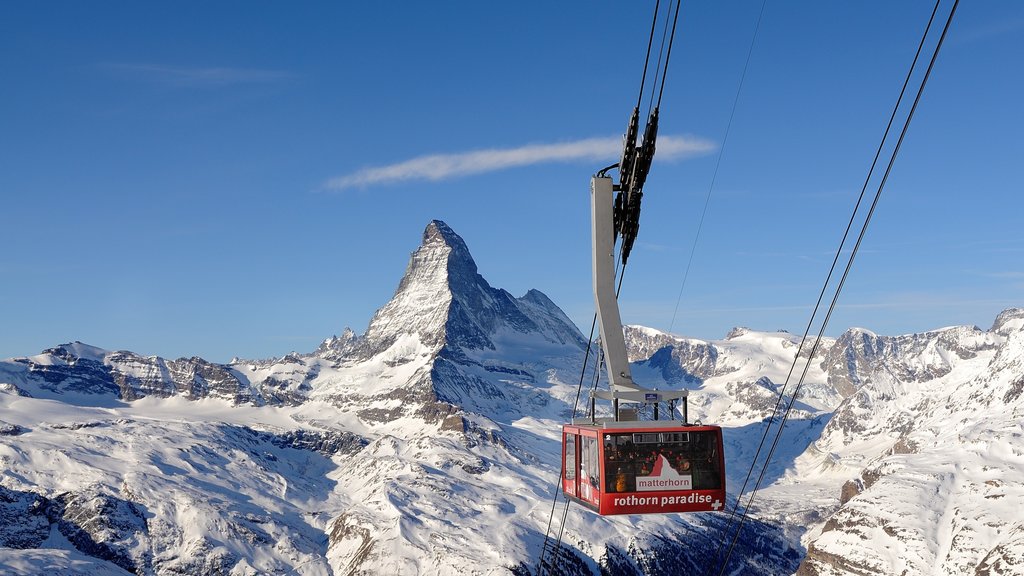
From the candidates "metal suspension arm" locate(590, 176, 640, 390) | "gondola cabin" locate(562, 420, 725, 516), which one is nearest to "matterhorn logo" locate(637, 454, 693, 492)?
"gondola cabin" locate(562, 420, 725, 516)

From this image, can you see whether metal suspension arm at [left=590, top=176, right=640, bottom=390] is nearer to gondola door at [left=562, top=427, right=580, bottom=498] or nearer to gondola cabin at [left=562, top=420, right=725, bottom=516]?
gondola cabin at [left=562, top=420, right=725, bottom=516]

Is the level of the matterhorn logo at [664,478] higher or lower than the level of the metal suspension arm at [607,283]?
lower

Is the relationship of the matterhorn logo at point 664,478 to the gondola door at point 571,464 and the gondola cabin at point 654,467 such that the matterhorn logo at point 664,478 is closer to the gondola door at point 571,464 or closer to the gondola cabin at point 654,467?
the gondola cabin at point 654,467

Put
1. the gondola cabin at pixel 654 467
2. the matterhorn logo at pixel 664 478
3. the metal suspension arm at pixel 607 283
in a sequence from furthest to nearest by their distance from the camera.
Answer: the matterhorn logo at pixel 664 478
the gondola cabin at pixel 654 467
the metal suspension arm at pixel 607 283

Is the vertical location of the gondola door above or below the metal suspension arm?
below

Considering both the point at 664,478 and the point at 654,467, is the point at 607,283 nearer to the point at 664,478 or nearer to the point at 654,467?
the point at 654,467

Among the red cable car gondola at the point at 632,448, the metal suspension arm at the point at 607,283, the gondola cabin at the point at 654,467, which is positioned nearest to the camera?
the metal suspension arm at the point at 607,283

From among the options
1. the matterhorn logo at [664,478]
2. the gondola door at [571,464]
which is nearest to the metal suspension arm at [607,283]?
the matterhorn logo at [664,478]

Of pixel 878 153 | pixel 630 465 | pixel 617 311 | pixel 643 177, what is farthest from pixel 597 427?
pixel 878 153
